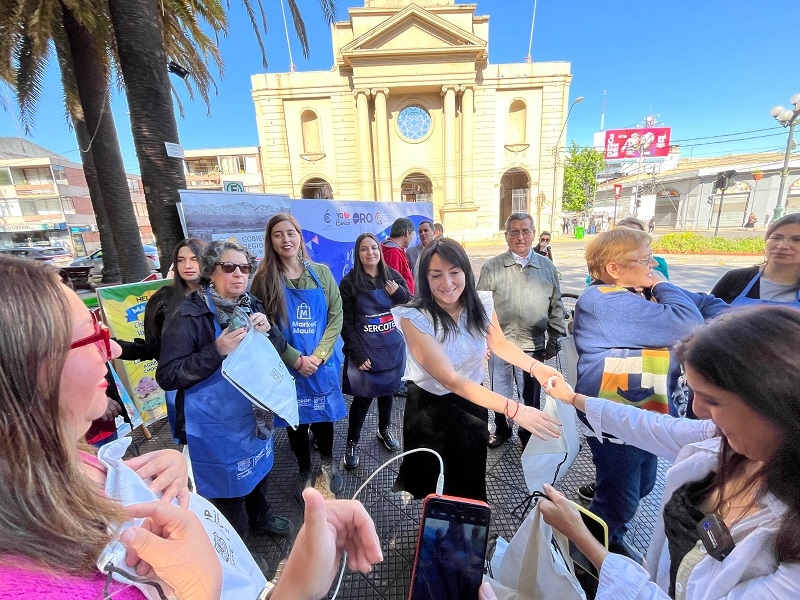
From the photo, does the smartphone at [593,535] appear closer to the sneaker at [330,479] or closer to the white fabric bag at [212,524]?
→ the white fabric bag at [212,524]

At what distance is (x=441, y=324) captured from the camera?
6.15 ft

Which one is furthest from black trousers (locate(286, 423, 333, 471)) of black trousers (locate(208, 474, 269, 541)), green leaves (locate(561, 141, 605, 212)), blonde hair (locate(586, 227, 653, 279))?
green leaves (locate(561, 141, 605, 212))

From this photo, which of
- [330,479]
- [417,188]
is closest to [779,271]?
[330,479]

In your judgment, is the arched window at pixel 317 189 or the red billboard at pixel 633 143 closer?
the arched window at pixel 317 189

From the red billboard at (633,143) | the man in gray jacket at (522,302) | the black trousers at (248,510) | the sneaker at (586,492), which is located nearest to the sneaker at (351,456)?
the black trousers at (248,510)

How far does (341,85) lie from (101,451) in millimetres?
27575

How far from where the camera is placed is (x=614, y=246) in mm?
1809

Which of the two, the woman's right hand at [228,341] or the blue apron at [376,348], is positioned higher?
the woman's right hand at [228,341]

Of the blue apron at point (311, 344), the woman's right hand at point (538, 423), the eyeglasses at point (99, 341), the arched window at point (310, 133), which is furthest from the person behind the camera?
the arched window at point (310, 133)

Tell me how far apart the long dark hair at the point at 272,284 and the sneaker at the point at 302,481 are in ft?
4.01

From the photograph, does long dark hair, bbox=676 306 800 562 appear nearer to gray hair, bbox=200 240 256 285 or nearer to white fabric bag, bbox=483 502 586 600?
white fabric bag, bbox=483 502 586 600

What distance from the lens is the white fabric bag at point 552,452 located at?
167 cm

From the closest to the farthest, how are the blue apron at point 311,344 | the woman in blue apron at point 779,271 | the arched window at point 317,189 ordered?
the woman in blue apron at point 779,271 → the blue apron at point 311,344 → the arched window at point 317,189

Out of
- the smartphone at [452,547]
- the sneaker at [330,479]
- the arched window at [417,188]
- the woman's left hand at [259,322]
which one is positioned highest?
the arched window at [417,188]
